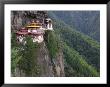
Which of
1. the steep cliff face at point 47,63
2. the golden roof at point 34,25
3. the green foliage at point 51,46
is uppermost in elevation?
the golden roof at point 34,25

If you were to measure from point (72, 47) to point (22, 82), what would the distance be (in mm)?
241

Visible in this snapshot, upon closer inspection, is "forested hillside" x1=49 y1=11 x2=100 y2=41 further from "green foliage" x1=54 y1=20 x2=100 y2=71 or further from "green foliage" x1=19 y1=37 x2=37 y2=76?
"green foliage" x1=19 y1=37 x2=37 y2=76

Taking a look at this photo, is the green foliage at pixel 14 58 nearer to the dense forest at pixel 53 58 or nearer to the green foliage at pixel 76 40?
the dense forest at pixel 53 58

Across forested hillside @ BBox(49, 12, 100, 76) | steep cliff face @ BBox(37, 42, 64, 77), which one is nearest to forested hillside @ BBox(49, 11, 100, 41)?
forested hillside @ BBox(49, 12, 100, 76)

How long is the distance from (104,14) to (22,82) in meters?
0.42

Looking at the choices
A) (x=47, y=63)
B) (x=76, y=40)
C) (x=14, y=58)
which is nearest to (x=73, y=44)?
(x=76, y=40)

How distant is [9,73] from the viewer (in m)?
22.6

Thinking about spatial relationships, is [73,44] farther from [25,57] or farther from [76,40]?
[25,57]

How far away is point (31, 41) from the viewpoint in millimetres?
22641

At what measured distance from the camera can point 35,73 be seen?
22.6 metres

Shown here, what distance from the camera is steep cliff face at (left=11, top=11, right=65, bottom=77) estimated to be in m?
22.6

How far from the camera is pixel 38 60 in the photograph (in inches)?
891

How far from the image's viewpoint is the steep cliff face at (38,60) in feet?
74.3

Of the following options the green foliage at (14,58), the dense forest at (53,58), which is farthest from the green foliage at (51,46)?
the green foliage at (14,58)
